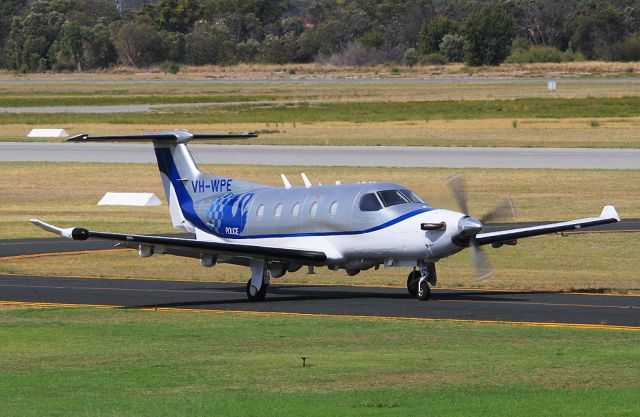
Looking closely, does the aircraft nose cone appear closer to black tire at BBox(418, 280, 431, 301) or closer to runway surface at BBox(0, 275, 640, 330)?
runway surface at BBox(0, 275, 640, 330)

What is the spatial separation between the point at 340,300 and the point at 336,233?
5.20 feet

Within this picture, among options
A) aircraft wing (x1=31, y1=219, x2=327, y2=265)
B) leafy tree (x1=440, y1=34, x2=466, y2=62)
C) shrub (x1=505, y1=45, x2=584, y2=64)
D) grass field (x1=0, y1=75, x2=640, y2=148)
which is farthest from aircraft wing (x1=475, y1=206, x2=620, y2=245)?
leafy tree (x1=440, y1=34, x2=466, y2=62)

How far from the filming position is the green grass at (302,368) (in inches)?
587

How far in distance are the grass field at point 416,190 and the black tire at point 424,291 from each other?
1.74 m

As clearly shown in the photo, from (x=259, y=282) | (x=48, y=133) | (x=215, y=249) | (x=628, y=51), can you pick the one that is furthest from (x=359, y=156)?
(x=628, y=51)

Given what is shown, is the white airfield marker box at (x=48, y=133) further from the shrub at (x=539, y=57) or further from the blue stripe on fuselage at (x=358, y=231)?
the shrub at (x=539, y=57)

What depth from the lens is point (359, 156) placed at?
222ft

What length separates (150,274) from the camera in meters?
33.8

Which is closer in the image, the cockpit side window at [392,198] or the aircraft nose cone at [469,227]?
the aircraft nose cone at [469,227]

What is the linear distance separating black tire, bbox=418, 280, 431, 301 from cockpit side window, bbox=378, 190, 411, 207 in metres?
1.71

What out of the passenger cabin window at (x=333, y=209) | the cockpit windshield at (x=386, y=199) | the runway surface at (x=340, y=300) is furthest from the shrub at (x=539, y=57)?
the cockpit windshield at (x=386, y=199)

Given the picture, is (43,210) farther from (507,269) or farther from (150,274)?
(507,269)

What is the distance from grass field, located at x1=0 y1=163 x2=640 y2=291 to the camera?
32.5 m

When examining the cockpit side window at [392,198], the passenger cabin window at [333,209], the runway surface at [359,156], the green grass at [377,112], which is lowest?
the green grass at [377,112]
